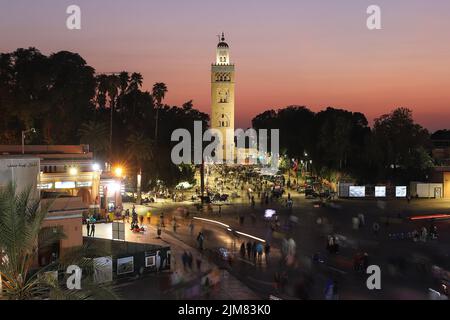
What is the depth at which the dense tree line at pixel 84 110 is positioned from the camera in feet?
175

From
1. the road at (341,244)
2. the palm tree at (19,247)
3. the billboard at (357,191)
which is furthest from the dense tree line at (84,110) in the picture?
the palm tree at (19,247)

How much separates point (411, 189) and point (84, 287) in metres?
50.0

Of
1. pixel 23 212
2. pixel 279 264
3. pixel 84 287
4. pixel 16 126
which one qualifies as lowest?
pixel 279 264

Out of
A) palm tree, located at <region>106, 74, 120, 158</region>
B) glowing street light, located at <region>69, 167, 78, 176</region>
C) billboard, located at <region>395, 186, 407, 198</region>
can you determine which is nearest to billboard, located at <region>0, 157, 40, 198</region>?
glowing street light, located at <region>69, 167, 78, 176</region>

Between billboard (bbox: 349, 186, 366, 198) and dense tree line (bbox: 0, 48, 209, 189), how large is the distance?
16195 mm

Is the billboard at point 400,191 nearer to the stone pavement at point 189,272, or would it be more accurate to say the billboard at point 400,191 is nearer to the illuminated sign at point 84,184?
the stone pavement at point 189,272

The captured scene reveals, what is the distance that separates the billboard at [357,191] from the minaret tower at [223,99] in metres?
69.2

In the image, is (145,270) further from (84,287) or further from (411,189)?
(411,189)

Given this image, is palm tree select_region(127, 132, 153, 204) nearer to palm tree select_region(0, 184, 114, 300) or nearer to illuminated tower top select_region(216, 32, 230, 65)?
palm tree select_region(0, 184, 114, 300)

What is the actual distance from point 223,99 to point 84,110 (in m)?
65.4

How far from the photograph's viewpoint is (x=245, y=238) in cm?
3162

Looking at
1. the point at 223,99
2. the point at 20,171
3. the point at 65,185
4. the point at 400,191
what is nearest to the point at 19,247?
the point at 20,171

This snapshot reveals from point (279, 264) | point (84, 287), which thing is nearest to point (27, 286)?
point (84, 287)
